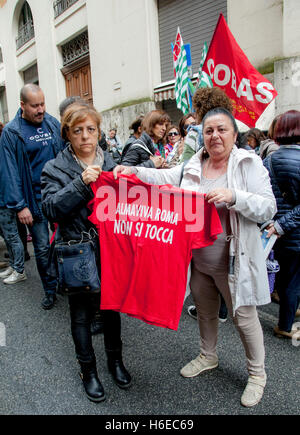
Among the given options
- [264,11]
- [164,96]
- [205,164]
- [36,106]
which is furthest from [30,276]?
[164,96]

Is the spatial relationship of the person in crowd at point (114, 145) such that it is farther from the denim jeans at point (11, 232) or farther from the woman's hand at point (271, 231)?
the woman's hand at point (271, 231)

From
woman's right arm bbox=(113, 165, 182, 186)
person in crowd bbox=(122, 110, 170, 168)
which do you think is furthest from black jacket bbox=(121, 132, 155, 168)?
woman's right arm bbox=(113, 165, 182, 186)

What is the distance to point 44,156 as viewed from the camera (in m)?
3.72

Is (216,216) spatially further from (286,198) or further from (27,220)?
(27,220)

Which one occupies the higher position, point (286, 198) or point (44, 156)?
point (44, 156)

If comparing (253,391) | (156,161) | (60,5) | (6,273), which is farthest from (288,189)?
(60,5)

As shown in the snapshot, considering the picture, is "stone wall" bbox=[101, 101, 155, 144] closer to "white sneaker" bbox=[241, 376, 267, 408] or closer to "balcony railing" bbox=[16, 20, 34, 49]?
"balcony railing" bbox=[16, 20, 34, 49]

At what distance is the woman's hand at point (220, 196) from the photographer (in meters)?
1.88

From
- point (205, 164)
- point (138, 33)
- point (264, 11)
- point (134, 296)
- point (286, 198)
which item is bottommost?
point (134, 296)

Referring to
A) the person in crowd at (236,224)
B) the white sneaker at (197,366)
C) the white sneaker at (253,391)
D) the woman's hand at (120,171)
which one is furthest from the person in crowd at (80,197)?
the white sneaker at (253,391)

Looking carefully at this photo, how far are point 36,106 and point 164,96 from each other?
7.91 m

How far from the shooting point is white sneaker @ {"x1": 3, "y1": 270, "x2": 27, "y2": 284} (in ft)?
14.9

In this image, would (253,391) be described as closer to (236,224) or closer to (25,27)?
(236,224)

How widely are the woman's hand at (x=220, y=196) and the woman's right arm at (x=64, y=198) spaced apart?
0.72 m
